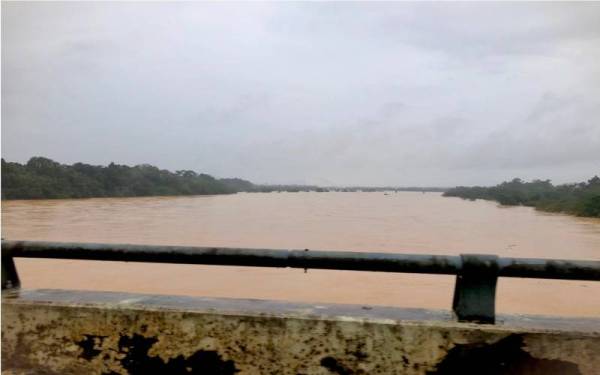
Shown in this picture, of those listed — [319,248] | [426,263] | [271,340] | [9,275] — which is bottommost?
[319,248]

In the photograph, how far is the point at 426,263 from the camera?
204 centimetres

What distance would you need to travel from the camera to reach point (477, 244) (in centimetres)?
2039

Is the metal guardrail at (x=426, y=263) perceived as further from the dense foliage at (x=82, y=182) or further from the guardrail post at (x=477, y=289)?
the dense foliage at (x=82, y=182)

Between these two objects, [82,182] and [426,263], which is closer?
[426,263]

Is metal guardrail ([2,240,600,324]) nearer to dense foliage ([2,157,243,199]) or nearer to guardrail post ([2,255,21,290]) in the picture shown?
guardrail post ([2,255,21,290])

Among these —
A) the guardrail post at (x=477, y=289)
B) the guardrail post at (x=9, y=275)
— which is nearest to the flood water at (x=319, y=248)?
the guardrail post at (x=477, y=289)

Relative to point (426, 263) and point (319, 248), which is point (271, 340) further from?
point (319, 248)

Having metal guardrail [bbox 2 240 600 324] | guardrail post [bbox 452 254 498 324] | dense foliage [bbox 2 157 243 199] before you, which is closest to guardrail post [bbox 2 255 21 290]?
metal guardrail [bbox 2 240 600 324]

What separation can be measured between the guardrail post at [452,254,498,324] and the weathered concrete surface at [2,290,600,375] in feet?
0.23

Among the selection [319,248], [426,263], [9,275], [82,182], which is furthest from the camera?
[82,182]

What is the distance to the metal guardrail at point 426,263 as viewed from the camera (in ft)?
6.50

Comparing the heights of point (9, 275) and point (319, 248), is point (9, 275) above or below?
above

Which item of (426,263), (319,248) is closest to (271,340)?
(426,263)

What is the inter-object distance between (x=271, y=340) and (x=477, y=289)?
0.81 m
